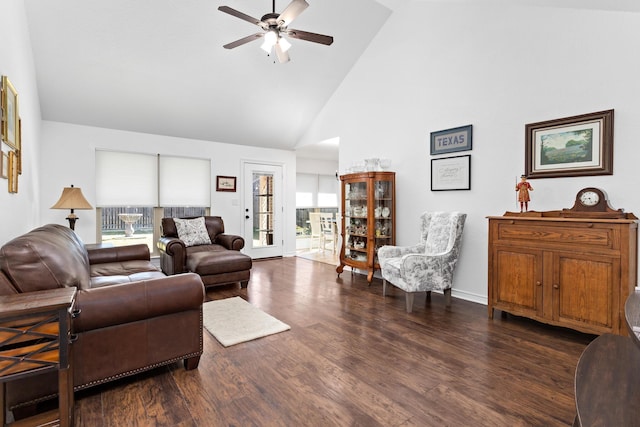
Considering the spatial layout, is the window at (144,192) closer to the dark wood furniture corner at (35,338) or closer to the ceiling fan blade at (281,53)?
the ceiling fan blade at (281,53)

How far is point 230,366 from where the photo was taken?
2.29m

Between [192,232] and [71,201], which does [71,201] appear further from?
[192,232]

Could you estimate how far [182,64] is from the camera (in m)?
4.40

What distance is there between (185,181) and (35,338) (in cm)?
479

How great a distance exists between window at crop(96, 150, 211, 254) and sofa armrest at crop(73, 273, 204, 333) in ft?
12.8

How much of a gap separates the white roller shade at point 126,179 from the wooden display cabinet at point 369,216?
10.9 ft

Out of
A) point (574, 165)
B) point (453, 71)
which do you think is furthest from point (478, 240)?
point (453, 71)

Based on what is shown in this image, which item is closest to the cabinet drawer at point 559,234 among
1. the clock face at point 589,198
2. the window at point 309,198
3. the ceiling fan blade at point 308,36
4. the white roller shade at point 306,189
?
the clock face at point 589,198

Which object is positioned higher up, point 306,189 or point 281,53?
point 281,53

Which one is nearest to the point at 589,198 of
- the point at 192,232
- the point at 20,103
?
the point at 192,232

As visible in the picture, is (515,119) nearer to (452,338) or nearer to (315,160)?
(452,338)

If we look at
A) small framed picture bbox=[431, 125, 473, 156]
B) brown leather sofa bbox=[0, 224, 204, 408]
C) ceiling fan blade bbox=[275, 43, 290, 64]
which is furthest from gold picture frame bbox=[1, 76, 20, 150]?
small framed picture bbox=[431, 125, 473, 156]

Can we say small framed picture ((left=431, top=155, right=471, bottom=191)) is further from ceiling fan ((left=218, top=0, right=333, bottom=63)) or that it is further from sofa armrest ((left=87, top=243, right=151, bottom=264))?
sofa armrest ((left=87, top=243, right=151, bottom=264))

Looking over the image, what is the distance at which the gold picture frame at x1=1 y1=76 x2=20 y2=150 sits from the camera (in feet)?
7.33
